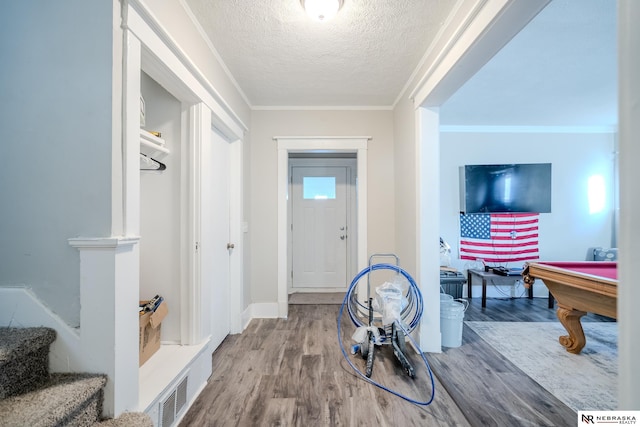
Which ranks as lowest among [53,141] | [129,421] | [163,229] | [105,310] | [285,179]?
[129,421]

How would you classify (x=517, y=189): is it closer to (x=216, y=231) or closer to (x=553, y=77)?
(x=553, y=77)

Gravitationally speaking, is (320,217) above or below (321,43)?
below

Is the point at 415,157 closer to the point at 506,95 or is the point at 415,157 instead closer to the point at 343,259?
the point at 506,95

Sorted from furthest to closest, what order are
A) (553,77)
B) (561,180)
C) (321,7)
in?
1. (561,180)
2. (553,77)
3. (321,7)

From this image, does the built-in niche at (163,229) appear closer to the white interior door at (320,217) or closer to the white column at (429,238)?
the white column at (429,238)

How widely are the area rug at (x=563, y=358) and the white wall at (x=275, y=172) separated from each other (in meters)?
1.37

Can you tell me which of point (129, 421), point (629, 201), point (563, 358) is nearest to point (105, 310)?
point (129, 421)

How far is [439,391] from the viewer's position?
66.3 inches

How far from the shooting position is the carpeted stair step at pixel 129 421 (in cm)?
99

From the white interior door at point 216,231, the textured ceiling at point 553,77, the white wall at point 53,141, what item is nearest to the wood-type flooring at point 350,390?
the white interior door at point 216,231

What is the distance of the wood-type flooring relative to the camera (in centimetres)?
144

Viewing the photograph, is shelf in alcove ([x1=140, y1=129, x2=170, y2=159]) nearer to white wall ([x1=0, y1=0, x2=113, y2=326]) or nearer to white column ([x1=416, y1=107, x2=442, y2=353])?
white wall ([x1=0, y1=0, x2=113, y2=326])

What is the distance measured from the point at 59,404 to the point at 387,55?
8.77 ft

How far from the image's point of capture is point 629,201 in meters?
0.62
